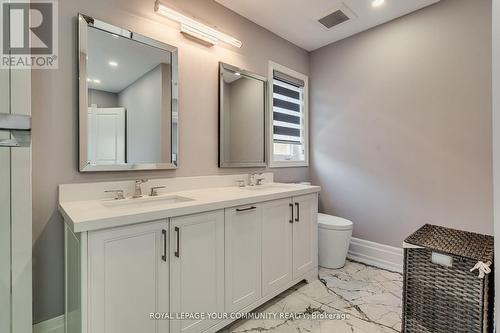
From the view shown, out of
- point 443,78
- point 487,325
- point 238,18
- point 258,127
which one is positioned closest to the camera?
point 487,325

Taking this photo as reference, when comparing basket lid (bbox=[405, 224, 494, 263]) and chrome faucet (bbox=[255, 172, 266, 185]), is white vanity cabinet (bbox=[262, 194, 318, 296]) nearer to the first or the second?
chrome faucet (bbox=[255, 172, 266, 185])

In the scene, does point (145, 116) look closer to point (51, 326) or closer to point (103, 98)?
point (103, 98)

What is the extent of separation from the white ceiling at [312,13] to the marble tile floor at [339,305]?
8.13ft

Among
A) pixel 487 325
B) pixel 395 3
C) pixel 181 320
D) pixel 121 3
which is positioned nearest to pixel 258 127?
pixel 121 3

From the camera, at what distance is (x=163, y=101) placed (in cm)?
179

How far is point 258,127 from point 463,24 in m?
1.92

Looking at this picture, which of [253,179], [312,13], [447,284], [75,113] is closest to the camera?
[447,284]

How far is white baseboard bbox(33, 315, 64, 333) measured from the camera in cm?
136

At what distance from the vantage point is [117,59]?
1619mm

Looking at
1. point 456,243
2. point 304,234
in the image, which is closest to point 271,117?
point 304,234

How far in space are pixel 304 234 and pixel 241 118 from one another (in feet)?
4.00

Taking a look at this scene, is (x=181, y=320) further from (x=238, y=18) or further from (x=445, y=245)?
(x=238, y=18)

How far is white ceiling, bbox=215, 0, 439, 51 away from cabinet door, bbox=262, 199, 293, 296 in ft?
5.80

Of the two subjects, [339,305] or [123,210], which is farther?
[339,305]
